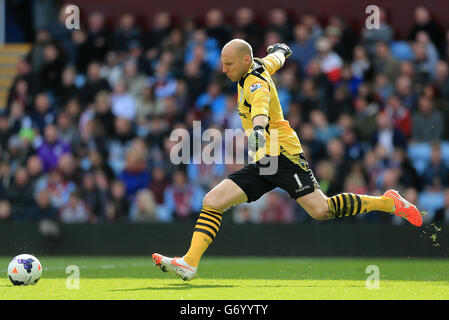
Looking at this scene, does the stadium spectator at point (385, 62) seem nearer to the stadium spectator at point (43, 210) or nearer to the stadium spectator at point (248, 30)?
the stadium spectator at point (248, 30)

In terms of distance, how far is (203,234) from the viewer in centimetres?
838

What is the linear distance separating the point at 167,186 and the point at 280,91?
7.87ft

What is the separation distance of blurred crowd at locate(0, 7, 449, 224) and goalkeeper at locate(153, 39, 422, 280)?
481cm

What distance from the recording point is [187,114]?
15.1m

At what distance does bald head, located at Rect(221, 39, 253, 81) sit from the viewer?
27.5 ft

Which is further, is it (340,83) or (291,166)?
(340,83)

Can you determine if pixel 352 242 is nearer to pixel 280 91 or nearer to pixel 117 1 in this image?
pixel 280 91

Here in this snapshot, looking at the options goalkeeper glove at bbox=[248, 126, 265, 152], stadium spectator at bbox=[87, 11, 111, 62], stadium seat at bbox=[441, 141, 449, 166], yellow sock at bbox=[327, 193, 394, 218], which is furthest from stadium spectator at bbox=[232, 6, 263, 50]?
goalkeeper glove at bbox=[248, 126, 265, 152]

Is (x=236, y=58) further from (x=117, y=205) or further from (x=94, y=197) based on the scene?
(x=94, y=197)

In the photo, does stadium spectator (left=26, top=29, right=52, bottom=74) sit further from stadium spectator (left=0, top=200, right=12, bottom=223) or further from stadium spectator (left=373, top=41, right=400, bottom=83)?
stadium spectator (left=373, top=41, right=400, bottom=83)

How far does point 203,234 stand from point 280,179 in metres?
0.88

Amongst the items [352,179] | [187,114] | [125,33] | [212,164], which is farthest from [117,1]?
[352,179]

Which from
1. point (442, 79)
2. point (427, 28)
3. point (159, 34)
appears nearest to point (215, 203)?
point (442, 79)

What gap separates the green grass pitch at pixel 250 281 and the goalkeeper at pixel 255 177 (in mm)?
427
